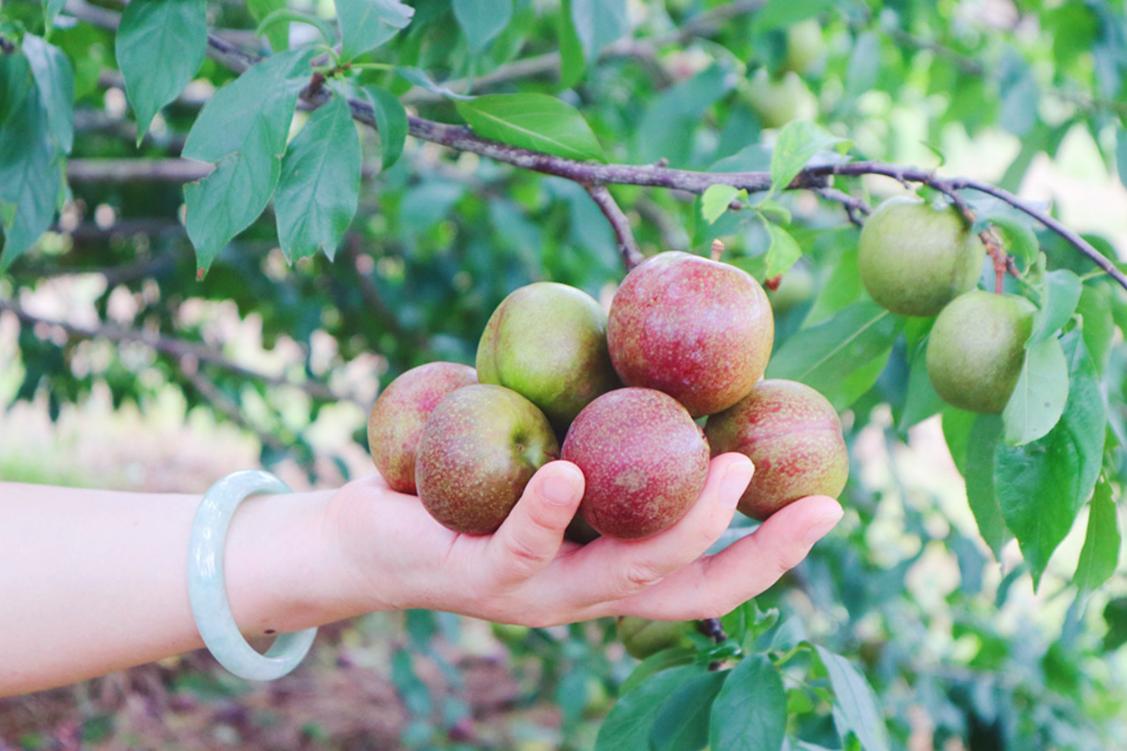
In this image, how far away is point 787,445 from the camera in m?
1.25

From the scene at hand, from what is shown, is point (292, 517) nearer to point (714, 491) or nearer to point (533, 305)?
point (533, 305)

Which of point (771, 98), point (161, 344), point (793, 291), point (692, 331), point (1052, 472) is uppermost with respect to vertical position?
point (692, 331)

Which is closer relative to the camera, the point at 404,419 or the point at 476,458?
the point at 476,458

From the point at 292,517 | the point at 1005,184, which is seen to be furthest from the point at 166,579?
the point at 1005,184

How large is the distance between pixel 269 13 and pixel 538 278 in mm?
2075

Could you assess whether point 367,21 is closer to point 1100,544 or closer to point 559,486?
point 559,486

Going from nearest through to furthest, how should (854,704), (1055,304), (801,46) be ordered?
(1055,304) → (854,704) → (801,46)

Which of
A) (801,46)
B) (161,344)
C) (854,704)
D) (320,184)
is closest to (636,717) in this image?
(854,704)

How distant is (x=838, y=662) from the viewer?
1431 mm

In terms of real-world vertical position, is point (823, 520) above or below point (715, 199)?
below

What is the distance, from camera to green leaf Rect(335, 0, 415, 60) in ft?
4.05

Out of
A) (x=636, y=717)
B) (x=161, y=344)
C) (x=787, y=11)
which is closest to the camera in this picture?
(x=636, y=717)

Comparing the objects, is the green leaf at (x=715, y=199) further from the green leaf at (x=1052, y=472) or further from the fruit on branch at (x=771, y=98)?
the fruit on branch at (x=771, y=98)

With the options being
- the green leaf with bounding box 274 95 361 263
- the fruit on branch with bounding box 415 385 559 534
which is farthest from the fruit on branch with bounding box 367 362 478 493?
the green leaf with bounding box 274 95 361 263
